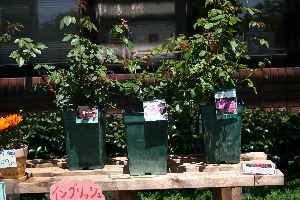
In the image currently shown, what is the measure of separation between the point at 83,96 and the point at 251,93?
2.82 m

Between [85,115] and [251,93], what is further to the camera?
[251,93]

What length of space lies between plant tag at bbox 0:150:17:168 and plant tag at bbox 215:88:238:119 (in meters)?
1.23

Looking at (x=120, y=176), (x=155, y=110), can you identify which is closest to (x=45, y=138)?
(x=120, y=176)

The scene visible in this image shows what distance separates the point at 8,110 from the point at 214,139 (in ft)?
10.3

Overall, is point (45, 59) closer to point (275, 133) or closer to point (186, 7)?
point (186, 7)

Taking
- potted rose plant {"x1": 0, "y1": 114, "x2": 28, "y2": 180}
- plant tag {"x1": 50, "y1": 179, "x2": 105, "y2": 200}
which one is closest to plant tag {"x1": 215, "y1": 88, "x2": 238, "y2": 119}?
plant tag {"x1": 50, "y1": 179, "x2": 105, "y2": 200}

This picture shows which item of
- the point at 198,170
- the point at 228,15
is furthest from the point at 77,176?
the point at 228,15

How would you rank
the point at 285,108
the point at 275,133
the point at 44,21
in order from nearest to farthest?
the point at 275,133, the point at 285,108, the point at 44,21

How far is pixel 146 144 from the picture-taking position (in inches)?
117

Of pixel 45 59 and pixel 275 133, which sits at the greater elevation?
pixel 45 59

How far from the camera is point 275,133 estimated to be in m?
4.93

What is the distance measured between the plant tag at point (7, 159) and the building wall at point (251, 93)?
8.76 feet

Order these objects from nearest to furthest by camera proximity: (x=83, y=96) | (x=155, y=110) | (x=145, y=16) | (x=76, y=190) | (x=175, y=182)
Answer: (x=76, y=190) < (x=175, y=182) < (x=155, y=110) < (x=83, y=96) < (x=145, y=16)

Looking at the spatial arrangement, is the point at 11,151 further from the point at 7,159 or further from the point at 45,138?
the point at 45,138
